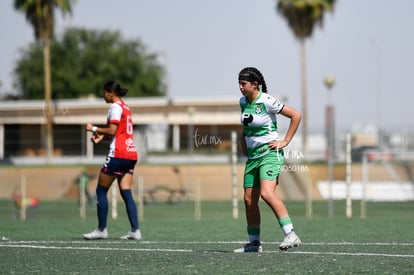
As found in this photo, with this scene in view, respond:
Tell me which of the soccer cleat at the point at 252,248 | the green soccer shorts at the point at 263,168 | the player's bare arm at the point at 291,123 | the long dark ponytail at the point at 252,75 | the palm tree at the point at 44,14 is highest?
the palm tree at the point at 44,14

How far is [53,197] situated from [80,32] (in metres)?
61.6

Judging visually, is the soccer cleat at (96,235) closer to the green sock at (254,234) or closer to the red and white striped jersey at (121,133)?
the red and white striped jersey at (121,133)

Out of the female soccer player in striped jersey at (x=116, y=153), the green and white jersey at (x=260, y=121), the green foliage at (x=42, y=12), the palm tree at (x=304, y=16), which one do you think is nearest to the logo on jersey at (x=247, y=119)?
the green and white jersey at (x=260, y=121)

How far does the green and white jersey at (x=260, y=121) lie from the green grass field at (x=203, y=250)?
1117 mm

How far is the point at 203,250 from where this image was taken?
11.1 m

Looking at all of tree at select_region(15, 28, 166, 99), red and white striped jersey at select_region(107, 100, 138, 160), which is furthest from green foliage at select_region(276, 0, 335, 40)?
red and white striped jersey at select_region(107, 100, 138, 160)

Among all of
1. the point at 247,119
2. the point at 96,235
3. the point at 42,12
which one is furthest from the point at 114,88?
the point at 42,12

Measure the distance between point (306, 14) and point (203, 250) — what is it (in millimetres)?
46606

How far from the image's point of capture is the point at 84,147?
39625 mm

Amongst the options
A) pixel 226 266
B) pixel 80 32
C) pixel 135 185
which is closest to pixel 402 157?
pixel 135 185

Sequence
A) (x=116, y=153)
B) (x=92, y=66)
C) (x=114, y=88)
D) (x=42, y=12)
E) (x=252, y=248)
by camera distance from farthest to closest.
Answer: (x=92, y=66) < (x=42, y=12) < (x=114, y=88) < (x=116, y=153) < (x=252, y=248)

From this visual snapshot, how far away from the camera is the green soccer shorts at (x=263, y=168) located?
10.5 m

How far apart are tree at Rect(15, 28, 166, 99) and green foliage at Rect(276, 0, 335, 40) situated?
36.5 m

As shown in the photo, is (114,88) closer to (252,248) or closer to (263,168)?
(263,168)
